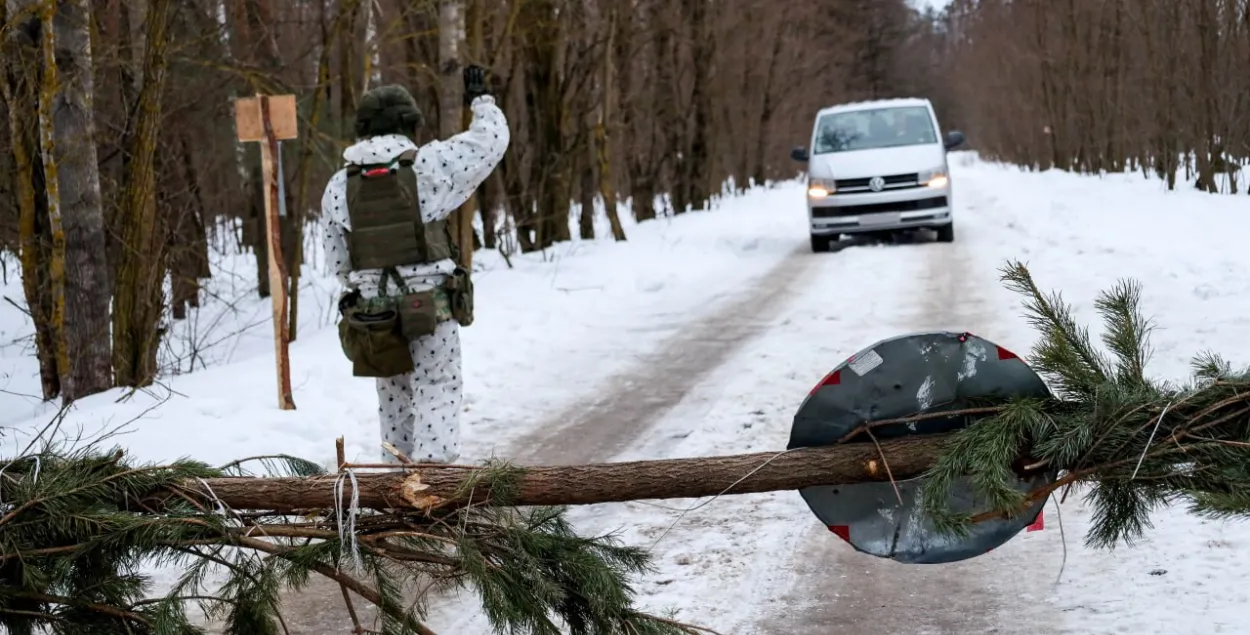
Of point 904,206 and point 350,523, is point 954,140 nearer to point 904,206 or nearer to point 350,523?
point 904,206

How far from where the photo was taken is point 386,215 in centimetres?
514

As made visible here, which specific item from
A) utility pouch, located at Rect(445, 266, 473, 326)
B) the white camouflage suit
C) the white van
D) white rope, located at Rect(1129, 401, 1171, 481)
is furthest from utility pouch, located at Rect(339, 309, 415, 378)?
the white van

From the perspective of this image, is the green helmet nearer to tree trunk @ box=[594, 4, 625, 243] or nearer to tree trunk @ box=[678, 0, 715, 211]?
tree trunk @ box=[594, 4, 625, 243]

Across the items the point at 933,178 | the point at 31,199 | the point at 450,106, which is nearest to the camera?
the point at 31,199

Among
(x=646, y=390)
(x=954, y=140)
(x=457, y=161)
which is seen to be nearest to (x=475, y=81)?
(x=457, y=161)

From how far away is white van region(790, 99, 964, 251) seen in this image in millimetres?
16594

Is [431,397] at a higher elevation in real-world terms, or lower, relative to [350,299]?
lower

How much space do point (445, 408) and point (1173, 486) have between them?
10.9 feet

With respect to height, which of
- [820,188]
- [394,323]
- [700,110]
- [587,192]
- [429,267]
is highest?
[700,110]

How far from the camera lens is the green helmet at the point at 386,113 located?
5.16 m

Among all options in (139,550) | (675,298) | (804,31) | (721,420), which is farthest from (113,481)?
(804,31)

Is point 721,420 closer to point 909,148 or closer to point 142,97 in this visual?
point 142,97

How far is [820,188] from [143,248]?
10191 millimetres

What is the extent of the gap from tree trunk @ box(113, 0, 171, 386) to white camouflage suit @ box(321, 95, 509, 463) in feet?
11.5
